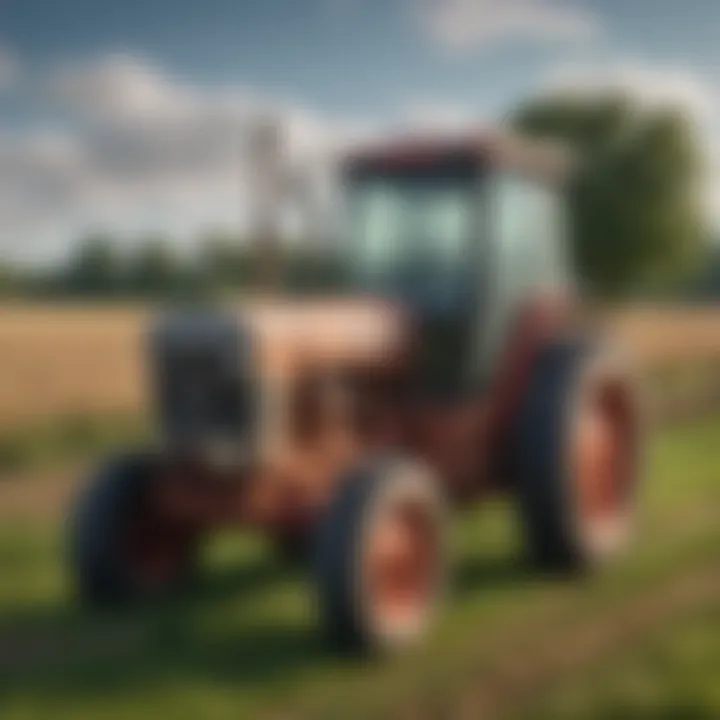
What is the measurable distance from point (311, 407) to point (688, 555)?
1.58 metres

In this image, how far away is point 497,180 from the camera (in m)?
4.36

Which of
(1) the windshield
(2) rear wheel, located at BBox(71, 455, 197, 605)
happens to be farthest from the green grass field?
(1) the windshield

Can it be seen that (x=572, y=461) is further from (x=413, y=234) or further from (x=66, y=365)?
(x=66, y=365)

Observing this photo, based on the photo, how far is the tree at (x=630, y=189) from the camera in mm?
14062

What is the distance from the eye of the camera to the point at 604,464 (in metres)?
5.08

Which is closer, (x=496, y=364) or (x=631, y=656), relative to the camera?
(x=631, y=656)

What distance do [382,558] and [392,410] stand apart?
2.30 ft

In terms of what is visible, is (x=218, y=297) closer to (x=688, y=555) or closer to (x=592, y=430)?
(x=592, y=430)

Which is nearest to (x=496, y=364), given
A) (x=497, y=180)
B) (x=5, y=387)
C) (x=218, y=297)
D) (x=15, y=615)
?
(x=497, y=180)

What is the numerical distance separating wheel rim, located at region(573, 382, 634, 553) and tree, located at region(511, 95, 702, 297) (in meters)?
8.01

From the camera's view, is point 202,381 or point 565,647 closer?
point 565,647

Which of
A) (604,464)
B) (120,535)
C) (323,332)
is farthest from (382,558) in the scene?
(604,464)

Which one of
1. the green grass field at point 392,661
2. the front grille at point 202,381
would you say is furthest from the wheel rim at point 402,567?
the front grille at point 202,381

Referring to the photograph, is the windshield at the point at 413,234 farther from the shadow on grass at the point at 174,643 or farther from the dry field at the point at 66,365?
the shadow on grass at the point at 174,643
